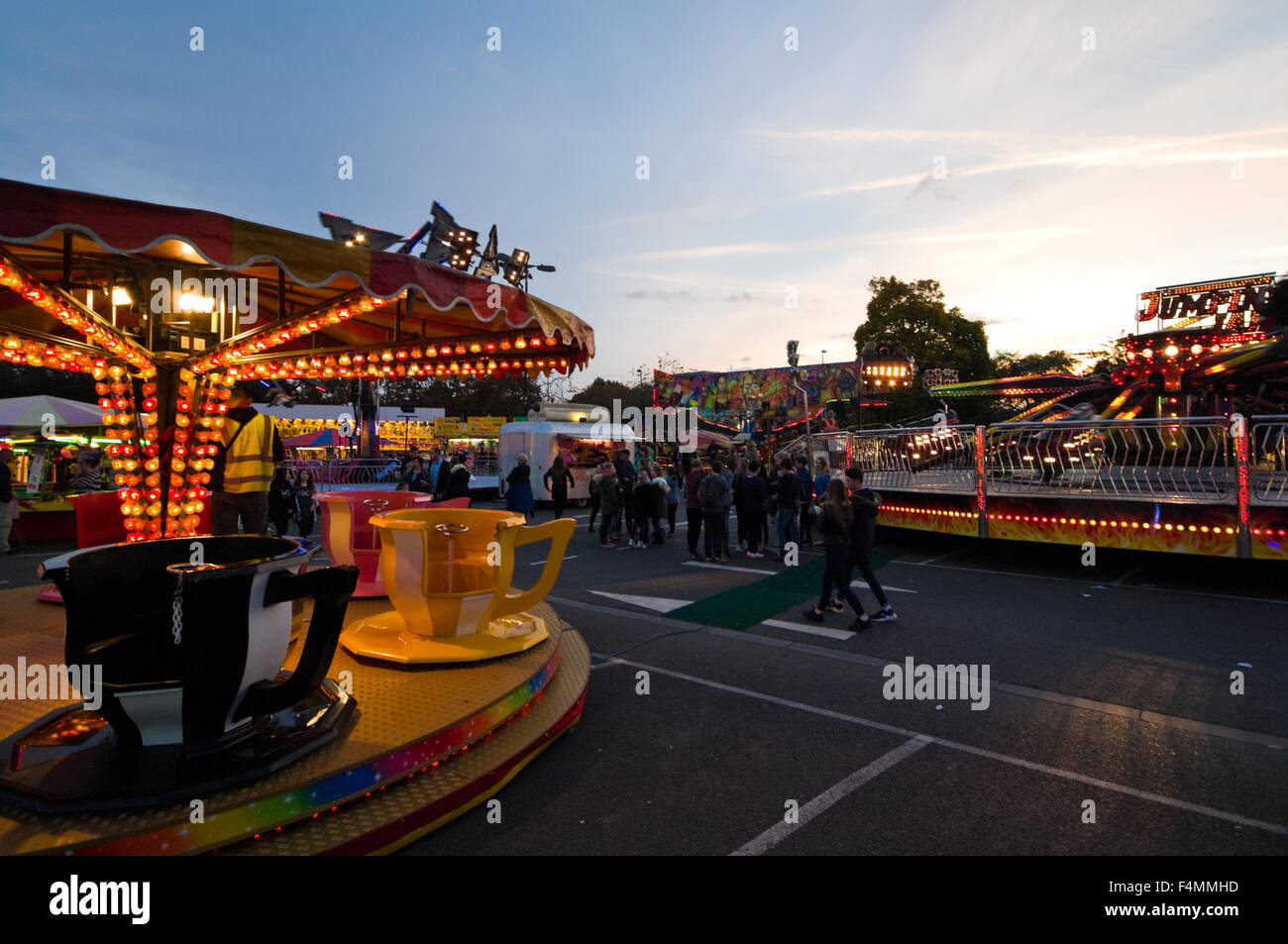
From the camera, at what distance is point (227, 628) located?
8.18 feet

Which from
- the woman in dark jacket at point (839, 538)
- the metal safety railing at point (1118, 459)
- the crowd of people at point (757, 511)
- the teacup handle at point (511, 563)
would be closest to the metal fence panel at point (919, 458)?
the metal safety railing at point (1118, 459)

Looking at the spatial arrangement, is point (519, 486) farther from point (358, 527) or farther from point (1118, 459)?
point (1118, 459)

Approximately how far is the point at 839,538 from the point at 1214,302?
18383 mm

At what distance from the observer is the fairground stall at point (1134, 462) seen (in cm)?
810

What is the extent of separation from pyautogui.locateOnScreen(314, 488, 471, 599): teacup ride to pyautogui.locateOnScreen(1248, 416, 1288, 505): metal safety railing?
31.6 feet

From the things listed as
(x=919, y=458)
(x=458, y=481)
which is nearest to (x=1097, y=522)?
(x=919, y=458)

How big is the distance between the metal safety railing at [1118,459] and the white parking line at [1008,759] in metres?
6.56

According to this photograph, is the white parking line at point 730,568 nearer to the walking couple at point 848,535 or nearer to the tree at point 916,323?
the walking couple at point 848,535

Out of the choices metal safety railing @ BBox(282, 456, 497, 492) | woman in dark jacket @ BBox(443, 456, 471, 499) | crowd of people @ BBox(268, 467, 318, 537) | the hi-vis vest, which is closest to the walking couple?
the hi-vis vest

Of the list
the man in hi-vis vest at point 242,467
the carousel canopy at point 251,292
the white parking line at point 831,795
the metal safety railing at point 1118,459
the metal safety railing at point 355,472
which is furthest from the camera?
the metal safety railing at point 355,472

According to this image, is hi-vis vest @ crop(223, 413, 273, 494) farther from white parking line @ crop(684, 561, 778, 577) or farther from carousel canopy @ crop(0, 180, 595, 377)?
white parking line @ crop(684, 561, 778, 577)
